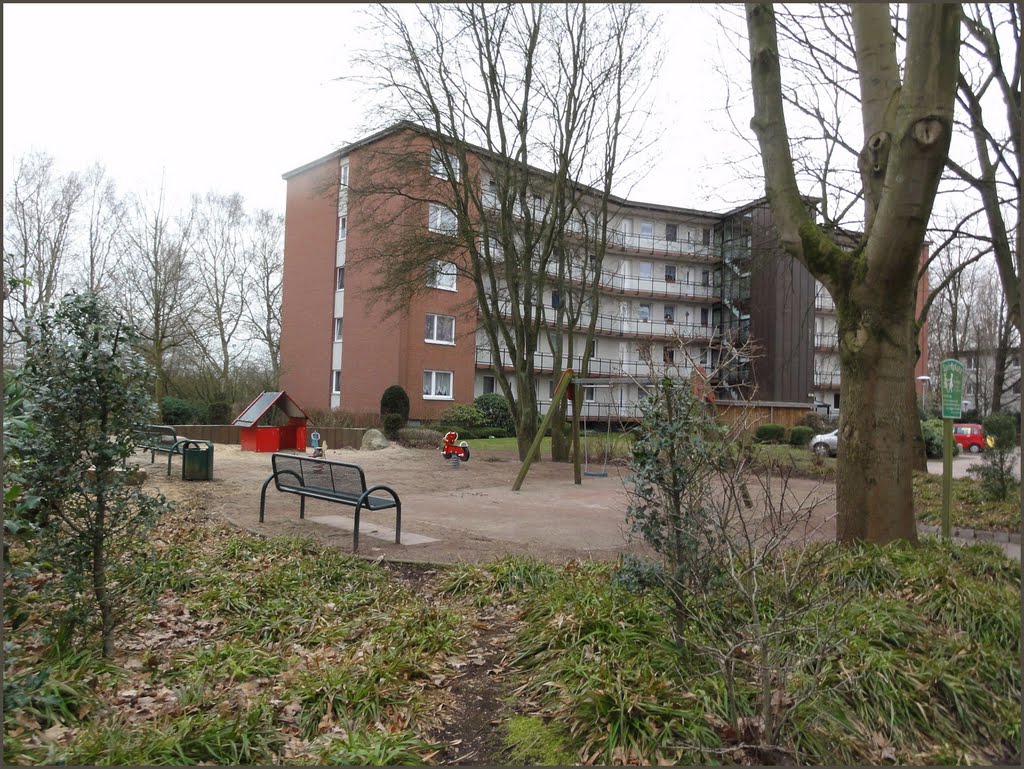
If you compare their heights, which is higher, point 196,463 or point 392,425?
point 392,425

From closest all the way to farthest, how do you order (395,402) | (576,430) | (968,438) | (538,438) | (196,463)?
(196,463) < (538,438) < (576,430) < (395,402) < (968,438)

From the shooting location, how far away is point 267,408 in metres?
20.1

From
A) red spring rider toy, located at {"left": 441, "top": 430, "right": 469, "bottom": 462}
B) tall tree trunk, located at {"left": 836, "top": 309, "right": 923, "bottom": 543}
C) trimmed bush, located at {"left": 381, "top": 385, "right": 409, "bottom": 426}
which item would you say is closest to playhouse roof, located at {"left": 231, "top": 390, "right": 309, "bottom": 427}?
red spring rider toy, located at {"left": 441, "top": 430, "right": 469, "bottom": 462}

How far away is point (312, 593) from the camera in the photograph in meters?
5.47

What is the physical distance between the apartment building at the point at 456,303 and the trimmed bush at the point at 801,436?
2754 millimetres

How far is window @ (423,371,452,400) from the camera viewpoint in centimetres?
3198

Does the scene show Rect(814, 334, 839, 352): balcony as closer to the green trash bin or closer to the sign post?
the sign post

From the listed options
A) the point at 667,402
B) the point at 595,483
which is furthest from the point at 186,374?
the point at 667,402

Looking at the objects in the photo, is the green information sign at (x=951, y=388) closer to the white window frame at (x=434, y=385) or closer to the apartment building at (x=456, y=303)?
the apartment building at (x=456, y=303)

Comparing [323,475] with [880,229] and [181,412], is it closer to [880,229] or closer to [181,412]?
[880,229]

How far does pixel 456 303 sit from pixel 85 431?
2961cm

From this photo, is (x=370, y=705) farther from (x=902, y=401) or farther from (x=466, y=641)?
(x=902, y=401)

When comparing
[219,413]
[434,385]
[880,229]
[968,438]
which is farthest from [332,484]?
[968,438]

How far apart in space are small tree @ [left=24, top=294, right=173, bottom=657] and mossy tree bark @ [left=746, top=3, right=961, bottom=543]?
585cm
